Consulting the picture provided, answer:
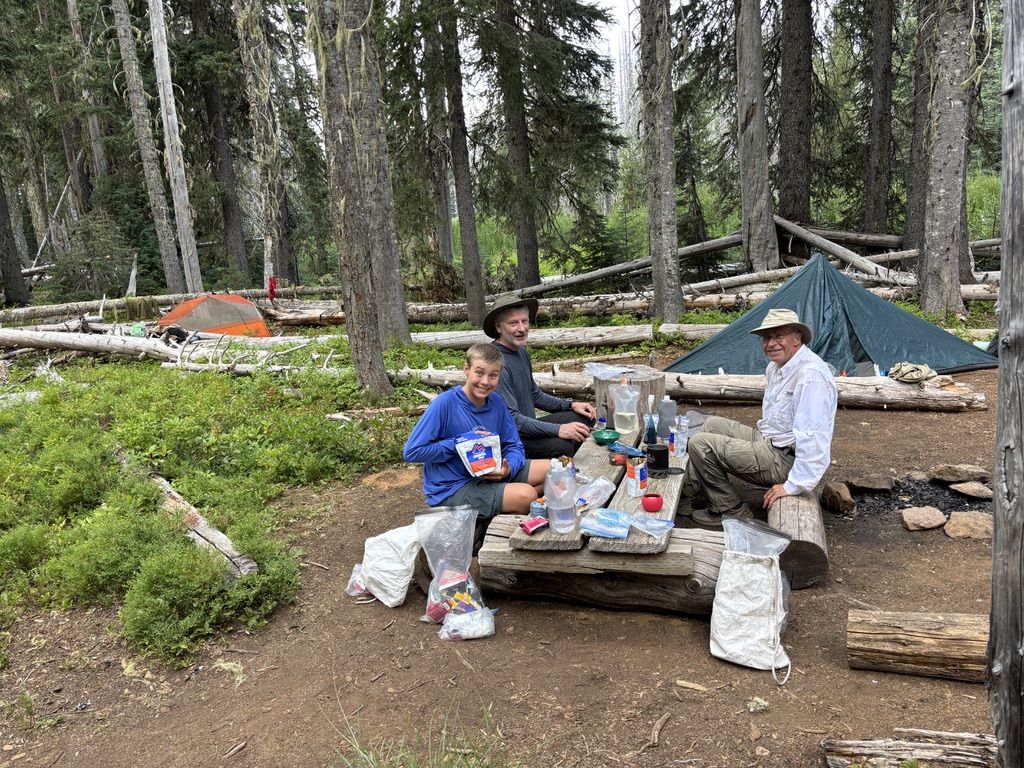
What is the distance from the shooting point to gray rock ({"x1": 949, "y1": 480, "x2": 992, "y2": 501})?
4824 mm

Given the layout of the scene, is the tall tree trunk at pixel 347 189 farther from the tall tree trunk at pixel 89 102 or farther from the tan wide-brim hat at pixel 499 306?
the tall tree trunk at pixel 89 102

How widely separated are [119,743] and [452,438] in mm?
2206

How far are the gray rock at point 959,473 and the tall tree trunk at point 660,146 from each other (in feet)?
23.4

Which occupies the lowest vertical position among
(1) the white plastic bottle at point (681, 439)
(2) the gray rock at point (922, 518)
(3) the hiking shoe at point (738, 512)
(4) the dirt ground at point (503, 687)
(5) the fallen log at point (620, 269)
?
(4) the dirt ground at point (503, 687)

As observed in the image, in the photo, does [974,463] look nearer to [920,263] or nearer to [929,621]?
[929,621]

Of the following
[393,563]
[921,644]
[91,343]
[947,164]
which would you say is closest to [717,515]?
[921,644]

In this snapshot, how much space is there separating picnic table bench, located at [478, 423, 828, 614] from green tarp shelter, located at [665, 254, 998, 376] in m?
4.79

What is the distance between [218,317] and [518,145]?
291 inches

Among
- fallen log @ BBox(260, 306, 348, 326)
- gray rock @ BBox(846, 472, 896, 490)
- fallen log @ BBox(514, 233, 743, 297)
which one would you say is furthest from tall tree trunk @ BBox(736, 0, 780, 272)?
gray rock @ BBox(846, 472, 896, 490)

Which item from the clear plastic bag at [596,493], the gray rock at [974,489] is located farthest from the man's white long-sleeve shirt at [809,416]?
the gray rock at [974,489]

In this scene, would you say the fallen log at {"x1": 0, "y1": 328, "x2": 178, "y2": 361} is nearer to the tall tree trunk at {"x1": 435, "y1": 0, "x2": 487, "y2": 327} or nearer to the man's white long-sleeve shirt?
the tall tree trunk at {"x1": 435, "y1": 0, "x2": 487, "y2": 327}

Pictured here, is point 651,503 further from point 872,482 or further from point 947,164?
point 947,164

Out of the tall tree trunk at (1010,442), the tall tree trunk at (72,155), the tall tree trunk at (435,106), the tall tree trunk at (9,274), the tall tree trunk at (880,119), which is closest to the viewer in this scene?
the tall tree trunk at (1010,442)

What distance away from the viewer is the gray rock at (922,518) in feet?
14.8
